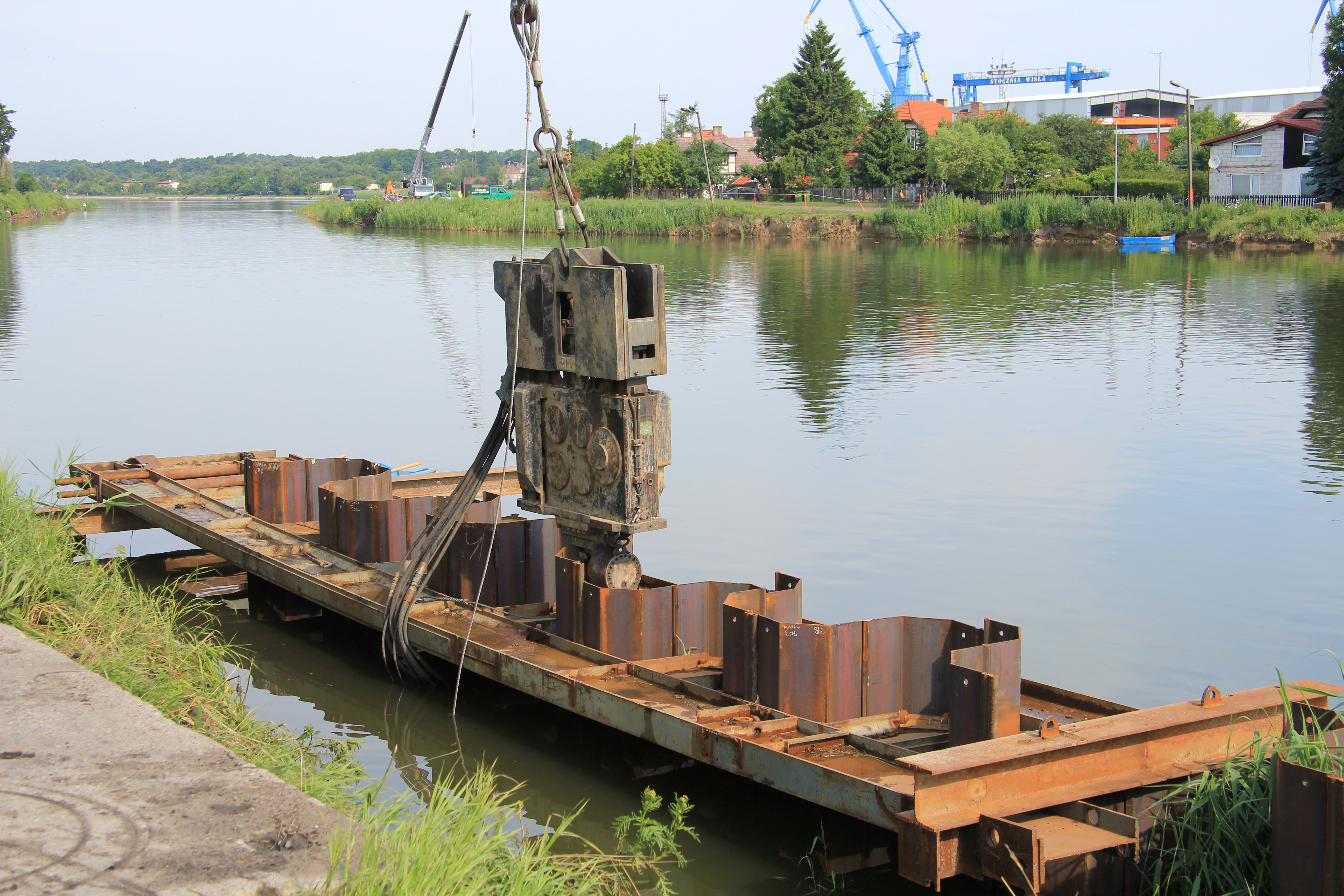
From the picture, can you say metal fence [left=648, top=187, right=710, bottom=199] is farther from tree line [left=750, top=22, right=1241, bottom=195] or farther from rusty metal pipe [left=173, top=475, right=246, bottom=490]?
rusty metal pipe [left=173, top=475, right=246, bottom=490]

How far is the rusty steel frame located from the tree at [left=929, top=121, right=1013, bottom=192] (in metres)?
71.3

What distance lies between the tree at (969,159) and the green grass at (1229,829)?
241 feet

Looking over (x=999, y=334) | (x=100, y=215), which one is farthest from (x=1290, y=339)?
(x=100, y=215)

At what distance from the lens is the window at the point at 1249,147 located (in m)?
63.2

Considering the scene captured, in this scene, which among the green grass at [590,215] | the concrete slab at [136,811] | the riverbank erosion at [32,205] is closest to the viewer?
the concrete slab at [136,811]

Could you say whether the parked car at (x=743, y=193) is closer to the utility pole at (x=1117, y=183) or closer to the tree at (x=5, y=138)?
the utility pole at (x=1117, y=183)

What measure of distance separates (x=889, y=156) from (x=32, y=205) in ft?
224

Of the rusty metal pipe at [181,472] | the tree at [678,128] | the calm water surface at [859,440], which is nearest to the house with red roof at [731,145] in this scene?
the tree at [678,128]

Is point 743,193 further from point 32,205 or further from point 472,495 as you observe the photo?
point 472,495

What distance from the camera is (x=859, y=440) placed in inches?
667

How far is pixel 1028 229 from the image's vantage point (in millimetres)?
60062

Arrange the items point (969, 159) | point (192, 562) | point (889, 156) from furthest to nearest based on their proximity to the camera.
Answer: point (889, 156)
point (969, 159)
point (192, 562)

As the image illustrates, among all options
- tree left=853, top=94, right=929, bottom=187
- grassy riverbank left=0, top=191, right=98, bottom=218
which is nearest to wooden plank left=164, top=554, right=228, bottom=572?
tree left=853, top=94, right=929, bottom=187

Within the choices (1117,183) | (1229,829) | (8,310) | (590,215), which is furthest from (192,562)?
(590,215)
